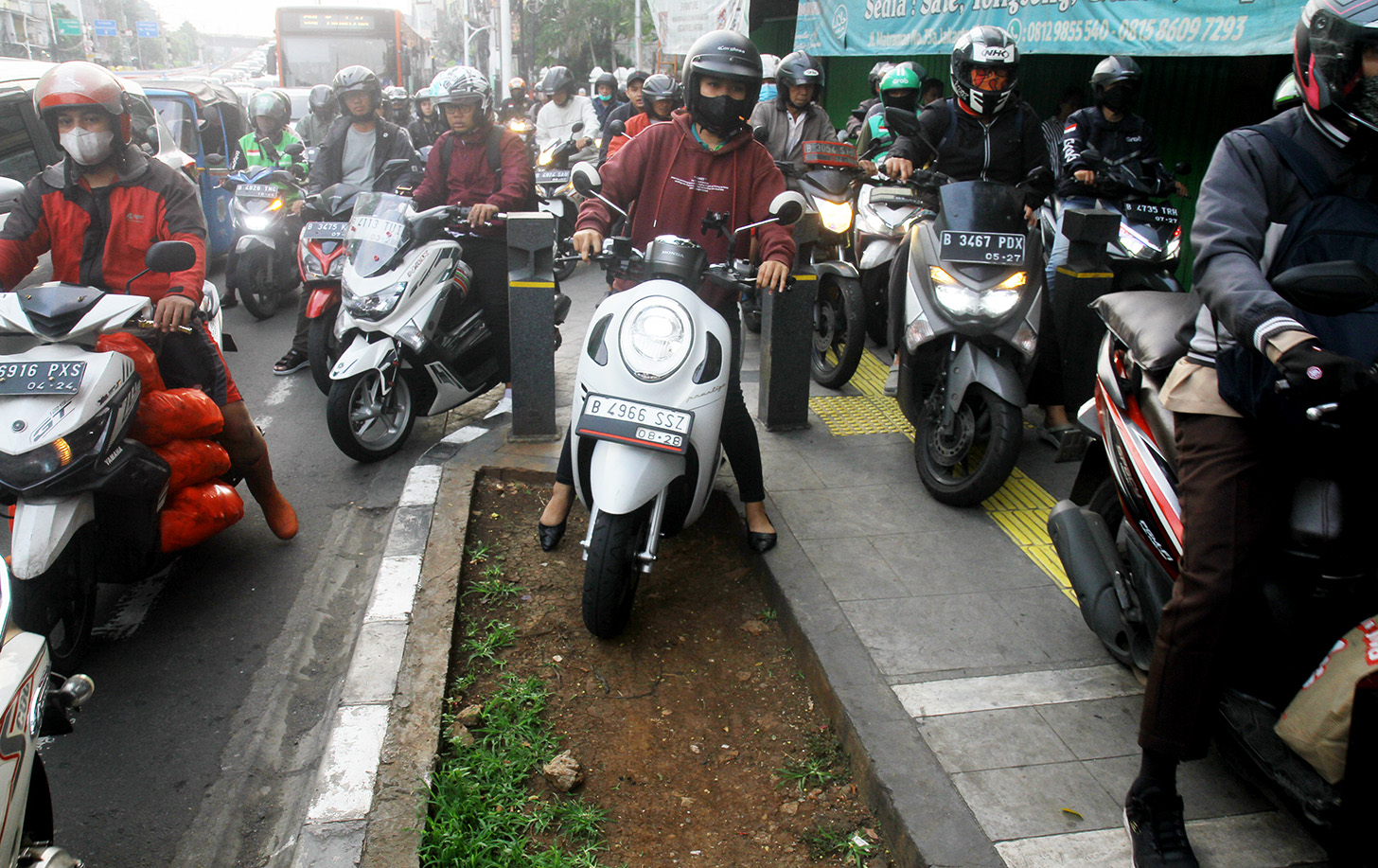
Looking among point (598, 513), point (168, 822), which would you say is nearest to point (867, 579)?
point (598, 513)

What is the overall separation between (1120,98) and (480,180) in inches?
151

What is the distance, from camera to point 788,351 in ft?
17.0

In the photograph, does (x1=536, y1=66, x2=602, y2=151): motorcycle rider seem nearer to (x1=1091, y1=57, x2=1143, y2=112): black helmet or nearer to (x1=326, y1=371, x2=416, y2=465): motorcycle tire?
(x1=1091, y1=57, x2=1143, y2=112): black helmet

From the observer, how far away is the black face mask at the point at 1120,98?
6.04 m

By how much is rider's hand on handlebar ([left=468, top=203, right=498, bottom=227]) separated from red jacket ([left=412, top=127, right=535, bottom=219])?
0.26 m

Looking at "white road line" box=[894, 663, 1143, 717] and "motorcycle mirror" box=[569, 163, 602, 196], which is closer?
"white road line" box=[894, 663, 1143, 717]

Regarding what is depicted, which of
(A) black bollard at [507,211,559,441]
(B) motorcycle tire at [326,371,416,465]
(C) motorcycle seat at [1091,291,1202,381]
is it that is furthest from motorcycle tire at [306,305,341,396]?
(C) motorcycle seat at [1091,291,1202,381]

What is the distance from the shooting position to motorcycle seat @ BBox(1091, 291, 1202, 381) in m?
2.68

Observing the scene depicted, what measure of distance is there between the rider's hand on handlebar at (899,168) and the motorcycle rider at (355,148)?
3.64m

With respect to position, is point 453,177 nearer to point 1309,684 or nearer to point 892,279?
point 892,279

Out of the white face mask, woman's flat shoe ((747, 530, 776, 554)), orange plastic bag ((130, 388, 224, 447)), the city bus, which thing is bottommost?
woman's flat shoe ((747, 530, 776, 554))

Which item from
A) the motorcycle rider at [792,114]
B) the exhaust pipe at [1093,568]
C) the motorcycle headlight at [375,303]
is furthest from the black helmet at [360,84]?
the exhaust pipe at [1093,568]

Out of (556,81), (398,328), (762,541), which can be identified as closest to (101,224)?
(398,328)

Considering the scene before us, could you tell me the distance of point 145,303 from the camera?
3.59 m
